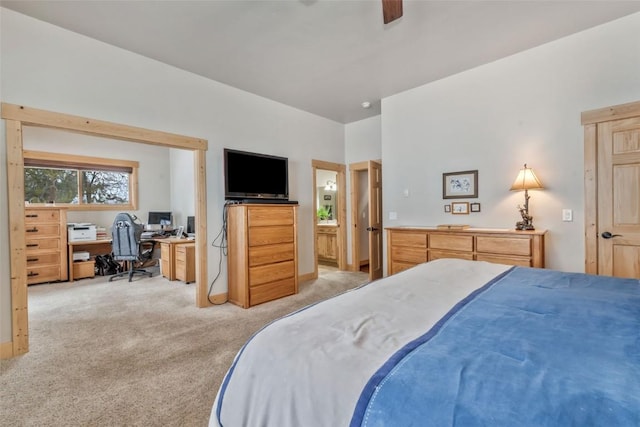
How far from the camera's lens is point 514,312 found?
115cm

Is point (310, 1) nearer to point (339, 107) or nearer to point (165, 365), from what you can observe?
point (339, 107)

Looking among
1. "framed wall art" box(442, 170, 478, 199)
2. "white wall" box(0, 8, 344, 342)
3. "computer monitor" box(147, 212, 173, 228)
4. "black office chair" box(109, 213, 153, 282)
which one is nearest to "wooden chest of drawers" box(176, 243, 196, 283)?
"black office chair" box(109, 213, 153, 282)

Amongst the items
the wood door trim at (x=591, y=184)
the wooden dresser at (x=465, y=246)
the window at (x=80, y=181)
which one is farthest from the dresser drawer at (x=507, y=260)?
the window at (x=80, y=181)

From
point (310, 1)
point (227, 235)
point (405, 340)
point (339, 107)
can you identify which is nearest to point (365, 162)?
point (339, 107)

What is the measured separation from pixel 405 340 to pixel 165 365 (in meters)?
2.13

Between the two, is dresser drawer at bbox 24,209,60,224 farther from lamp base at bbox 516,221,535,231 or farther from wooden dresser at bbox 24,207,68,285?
lamp base at bbox 516,221,535,231

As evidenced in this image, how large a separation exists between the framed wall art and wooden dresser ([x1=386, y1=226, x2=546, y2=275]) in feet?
1.78

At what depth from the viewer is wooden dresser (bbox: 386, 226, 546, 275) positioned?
278cm

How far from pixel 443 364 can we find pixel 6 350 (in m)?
3.41

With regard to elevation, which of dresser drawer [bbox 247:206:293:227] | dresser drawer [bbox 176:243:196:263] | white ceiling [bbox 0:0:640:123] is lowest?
dresser drawer [bbox 176:243:196:263]

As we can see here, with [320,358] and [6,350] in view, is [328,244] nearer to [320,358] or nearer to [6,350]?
[6,350]

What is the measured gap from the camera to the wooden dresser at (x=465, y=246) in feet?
9.12

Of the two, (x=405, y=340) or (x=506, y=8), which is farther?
(x=506, y=8)

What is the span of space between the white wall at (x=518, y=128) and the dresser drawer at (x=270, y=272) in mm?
1630
